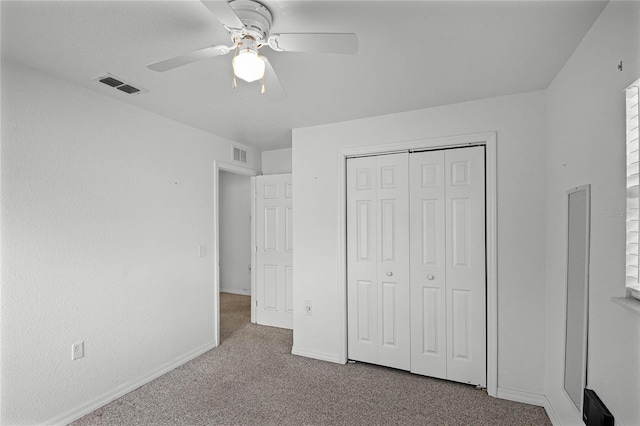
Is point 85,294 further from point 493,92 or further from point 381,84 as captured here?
point 493,92

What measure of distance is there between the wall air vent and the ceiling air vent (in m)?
1.56

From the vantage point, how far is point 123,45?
5.90 ft

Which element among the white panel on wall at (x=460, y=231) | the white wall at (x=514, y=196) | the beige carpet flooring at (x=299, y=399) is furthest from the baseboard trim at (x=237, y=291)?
the white panel on wall at (x=460, y=231)

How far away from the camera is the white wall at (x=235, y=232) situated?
5977mm

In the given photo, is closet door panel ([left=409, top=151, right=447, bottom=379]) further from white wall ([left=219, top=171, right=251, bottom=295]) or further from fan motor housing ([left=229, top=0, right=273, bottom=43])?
white wall ([left=219, top=171, right=251, bottom=295])

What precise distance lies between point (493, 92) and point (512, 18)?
3.39ft

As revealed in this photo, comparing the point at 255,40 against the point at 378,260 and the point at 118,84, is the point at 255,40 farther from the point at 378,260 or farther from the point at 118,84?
the point at 378,260

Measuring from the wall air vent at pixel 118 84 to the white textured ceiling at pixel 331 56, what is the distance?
0.06m

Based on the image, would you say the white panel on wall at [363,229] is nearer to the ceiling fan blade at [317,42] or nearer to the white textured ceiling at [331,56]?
the white textured ceiling at [331,56]

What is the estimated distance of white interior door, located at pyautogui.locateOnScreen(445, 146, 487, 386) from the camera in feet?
8.77

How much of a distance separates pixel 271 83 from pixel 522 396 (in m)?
2.96

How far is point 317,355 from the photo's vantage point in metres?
3.28

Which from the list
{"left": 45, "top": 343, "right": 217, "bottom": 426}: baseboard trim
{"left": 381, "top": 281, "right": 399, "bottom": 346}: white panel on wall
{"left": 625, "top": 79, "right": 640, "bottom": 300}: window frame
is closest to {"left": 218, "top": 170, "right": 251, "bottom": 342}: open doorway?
{"left": 45, "top": 343, "right": 217, "bottom": 426}: baseboard trim

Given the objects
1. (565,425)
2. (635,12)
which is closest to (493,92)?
(635,12)
